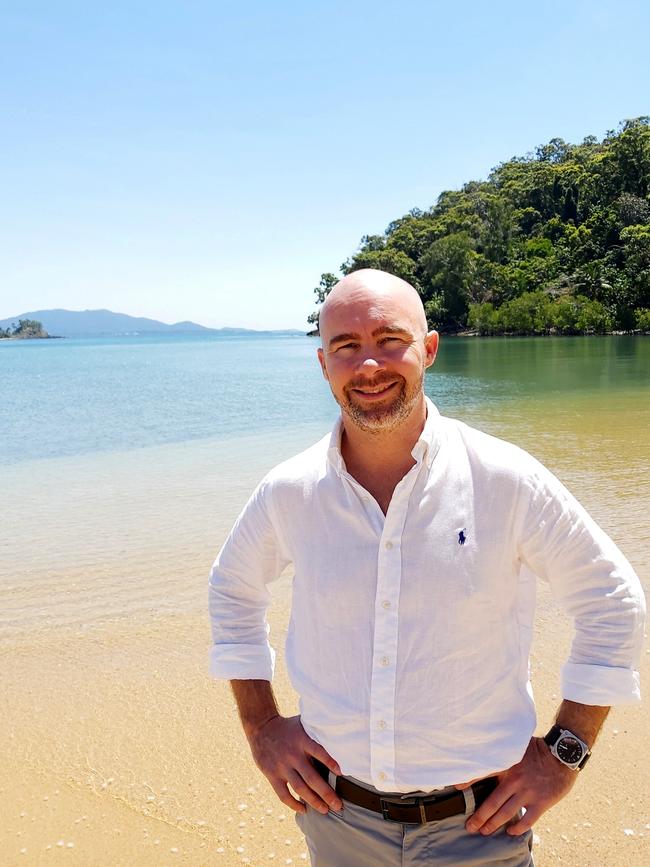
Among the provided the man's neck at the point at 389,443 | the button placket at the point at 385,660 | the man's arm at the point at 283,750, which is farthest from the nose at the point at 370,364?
the man's arm at the point at 283,750

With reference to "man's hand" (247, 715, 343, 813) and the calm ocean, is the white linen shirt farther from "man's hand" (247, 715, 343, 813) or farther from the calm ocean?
the calm ocean

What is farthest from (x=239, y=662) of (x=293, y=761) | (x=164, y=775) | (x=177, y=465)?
(x=177, y=465)

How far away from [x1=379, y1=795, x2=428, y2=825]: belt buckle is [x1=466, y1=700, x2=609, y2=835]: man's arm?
10 cm

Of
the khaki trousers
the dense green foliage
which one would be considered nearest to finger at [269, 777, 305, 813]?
the khaki trousers

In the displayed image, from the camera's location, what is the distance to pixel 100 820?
2.87 m

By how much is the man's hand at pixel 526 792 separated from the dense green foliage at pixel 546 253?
62054mm

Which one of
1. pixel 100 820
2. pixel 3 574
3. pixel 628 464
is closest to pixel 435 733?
pixel 100 820

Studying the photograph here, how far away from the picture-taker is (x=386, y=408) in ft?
5.50

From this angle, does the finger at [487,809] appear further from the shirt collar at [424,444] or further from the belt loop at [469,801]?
the shirt collar at [424,444]

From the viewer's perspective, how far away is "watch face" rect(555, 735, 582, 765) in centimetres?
154

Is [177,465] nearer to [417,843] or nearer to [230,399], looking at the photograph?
[417,843]

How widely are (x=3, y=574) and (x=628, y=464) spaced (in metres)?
8.51

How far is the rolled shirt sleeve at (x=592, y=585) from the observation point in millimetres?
1498

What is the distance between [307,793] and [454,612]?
23.2 inches
